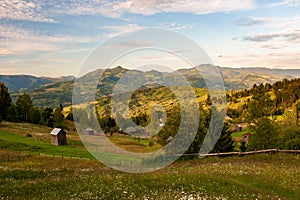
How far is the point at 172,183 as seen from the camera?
18172mm

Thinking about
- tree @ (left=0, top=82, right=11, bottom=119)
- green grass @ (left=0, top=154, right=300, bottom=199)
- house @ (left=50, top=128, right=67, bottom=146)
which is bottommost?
house @ (left=50, top=128, right=67, bottom=146)

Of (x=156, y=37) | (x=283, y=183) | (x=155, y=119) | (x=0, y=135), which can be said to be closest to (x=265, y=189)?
(x=283, y=183)

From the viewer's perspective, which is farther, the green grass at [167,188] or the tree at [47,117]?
the tree at [47,117]

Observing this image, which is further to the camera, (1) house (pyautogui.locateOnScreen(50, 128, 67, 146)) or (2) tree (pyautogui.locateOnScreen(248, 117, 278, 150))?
(1) house (pyautogui.locateOnScreen(50, 128, 67, 146))

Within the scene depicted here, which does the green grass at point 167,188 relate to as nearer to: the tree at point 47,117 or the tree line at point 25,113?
the tree line at point 25,113

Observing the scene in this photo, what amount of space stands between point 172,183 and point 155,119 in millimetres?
42873

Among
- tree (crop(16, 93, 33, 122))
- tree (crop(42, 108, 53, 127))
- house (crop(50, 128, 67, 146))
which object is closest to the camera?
house (crop(50, 128, 67, 146))

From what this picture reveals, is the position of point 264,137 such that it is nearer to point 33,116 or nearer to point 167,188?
point 167,188

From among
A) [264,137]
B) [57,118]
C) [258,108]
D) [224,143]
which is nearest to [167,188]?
[224,143]

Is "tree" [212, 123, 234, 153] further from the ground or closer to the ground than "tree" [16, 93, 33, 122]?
closer to the ground

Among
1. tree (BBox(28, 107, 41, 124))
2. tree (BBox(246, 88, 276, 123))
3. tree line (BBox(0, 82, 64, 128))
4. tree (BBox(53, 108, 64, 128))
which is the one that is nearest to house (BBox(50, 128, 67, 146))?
tree line (BBox(0, 82, 64, 128))

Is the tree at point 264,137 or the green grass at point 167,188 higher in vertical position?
the green grass at point 167,188

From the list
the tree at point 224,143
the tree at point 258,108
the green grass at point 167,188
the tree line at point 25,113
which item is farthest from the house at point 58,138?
the tree at point 258,108

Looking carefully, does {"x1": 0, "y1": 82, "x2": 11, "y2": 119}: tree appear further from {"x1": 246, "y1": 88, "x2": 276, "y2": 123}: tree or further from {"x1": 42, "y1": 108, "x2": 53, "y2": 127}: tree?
{"x1": 246, "y1": 88, "x2": 276, "y2": 123}: tree
